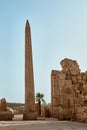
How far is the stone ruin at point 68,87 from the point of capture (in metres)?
27.1

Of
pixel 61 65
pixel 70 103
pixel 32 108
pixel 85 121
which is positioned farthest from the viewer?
pixel 61 65

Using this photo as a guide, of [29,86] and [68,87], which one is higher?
[68,87]

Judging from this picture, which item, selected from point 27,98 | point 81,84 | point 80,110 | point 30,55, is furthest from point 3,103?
point 80,110

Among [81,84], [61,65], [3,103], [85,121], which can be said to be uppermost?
[61,65]

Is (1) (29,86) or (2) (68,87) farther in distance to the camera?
(2) (68,87)

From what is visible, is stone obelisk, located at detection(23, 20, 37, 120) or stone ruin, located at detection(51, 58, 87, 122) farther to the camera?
stone ruin, located at detection(51, 58, 87, 122)

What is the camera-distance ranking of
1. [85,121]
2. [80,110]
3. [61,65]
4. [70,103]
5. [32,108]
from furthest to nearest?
[61,65]
[70,103]
[32,108]
[80,110]
[85,121]

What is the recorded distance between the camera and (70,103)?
26938 mm

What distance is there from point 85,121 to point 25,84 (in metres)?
8.36

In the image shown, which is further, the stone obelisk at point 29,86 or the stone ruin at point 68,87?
the stone ruin at point 68,87

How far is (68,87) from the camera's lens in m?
28.2

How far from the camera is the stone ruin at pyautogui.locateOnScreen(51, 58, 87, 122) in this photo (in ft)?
88.9

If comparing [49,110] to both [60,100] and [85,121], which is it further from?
[85,121]

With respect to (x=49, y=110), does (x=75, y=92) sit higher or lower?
higher
